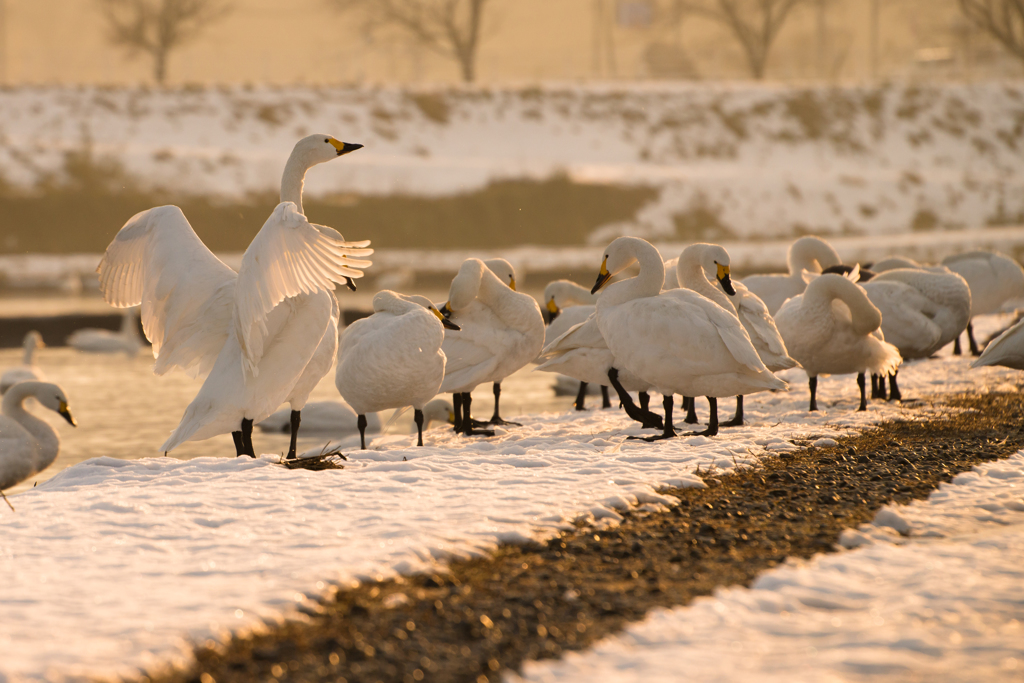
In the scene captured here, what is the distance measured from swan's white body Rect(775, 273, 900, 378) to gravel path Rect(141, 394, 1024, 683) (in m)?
2.61

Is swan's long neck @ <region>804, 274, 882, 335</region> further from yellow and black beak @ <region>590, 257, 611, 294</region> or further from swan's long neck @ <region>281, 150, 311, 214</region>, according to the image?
swan's long neck @ <region>281, 150, 311, 214</region>

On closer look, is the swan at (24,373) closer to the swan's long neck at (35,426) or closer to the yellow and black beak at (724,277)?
the swan's long neck at (35,426)

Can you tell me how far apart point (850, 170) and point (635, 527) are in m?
49.6

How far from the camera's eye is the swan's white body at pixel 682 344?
24.0 ft

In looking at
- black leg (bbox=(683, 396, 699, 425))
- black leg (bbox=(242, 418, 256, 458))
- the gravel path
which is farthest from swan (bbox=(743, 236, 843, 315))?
black leg (bbox=(242, 418, 256, 458))

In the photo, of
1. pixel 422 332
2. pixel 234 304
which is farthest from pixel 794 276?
pixel 234 304

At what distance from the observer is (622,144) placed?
52250 mm

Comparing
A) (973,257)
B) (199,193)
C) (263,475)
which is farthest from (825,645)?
(199,193)

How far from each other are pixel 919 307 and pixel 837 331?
2.21 m

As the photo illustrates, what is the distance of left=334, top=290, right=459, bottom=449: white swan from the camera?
7.87 m

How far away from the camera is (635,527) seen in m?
5.04

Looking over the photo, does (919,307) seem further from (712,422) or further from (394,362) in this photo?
(394,362)

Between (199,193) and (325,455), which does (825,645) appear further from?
(199,193)

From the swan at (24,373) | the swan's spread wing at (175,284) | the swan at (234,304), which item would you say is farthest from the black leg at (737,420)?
the swan at (24,373)
